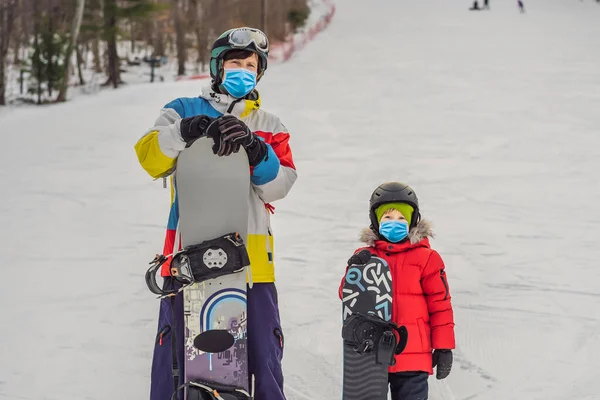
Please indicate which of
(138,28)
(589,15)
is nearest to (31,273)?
(138,28)

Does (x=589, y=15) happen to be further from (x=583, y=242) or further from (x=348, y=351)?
(x=348, y=351)

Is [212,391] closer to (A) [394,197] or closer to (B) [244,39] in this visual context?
(A) [394,197]

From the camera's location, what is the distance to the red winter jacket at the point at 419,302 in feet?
9.20

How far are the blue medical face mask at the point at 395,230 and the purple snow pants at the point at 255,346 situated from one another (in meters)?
0.56

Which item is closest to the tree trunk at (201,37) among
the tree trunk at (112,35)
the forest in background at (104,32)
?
the forest in background at (104,32)

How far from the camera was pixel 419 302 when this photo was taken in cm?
284

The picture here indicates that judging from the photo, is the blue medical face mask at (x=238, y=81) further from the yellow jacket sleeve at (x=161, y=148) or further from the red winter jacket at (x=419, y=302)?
the red winter jacket at (x=419, y=302)

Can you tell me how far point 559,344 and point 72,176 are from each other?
585 cm

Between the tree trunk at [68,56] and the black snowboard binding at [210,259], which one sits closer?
the black snowboard binding at [210,259]

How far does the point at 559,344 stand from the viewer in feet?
14.2

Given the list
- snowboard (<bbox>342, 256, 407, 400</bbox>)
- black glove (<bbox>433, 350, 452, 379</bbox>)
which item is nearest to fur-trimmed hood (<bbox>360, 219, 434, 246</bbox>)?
snowboard (<bbox>342, 256, 407, 400</bbox>)

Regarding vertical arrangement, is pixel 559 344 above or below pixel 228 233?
below

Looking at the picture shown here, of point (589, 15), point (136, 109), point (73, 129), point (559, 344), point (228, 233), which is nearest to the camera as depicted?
point (228, 233)

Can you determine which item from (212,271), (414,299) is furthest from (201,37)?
(212,271)
